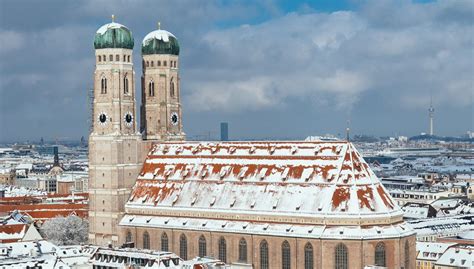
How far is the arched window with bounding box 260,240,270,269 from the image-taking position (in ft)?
386

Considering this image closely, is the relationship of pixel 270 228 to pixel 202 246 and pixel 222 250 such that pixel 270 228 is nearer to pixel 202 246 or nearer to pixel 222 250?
pixel 222 250

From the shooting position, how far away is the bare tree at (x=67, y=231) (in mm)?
150250

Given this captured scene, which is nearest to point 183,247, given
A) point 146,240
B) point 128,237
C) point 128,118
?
point 146,240

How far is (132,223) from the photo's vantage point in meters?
131

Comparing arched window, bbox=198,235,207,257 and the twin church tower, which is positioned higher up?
the twin church tower

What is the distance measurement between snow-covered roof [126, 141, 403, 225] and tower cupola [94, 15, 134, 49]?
15.9 meters

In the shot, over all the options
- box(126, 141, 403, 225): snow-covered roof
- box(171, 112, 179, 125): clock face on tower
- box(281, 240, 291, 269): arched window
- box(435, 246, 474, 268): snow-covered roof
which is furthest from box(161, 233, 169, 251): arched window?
box(435, 246, 474, 268): snow-covered roof

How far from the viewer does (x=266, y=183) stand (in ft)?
398

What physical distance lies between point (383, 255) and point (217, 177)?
26.0 m

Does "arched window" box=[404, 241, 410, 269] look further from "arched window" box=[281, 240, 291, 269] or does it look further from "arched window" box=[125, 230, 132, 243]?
"arched window" box=[125, 230, 132, 243]

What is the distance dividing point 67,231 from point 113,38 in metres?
34.4

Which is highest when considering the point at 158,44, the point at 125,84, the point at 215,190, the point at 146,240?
the point at 158,44

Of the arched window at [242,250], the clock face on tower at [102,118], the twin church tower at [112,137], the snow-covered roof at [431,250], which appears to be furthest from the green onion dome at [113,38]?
the snow-covered roof at [431,250]

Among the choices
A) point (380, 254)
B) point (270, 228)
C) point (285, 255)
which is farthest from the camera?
point (270, 228)
